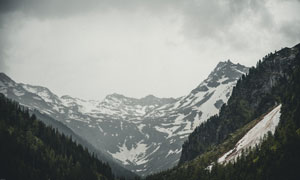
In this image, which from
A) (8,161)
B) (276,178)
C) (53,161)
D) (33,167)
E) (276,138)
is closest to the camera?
(276,178)

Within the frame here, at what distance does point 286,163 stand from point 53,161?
125043 millimetres

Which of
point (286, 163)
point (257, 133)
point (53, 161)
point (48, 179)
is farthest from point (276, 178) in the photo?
point (53, 161)

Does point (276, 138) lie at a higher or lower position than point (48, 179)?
higher

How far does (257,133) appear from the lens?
654ft

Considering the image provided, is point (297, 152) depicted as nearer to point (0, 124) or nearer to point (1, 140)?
point (1, 140)

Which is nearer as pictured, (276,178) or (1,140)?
(276,178)

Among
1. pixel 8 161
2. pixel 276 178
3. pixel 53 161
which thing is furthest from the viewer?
pixel 53 161

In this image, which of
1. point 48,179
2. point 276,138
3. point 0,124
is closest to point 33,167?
point 48,179

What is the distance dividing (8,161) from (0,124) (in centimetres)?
4007

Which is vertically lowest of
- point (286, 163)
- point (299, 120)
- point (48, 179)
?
point (48, 179)

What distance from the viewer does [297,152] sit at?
11988cm

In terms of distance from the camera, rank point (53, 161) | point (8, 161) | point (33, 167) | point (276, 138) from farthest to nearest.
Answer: point (53, 161), point (33, 167), point (8, 161), point (276, 138)

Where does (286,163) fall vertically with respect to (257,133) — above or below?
below

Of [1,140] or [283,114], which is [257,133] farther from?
[1,140]
